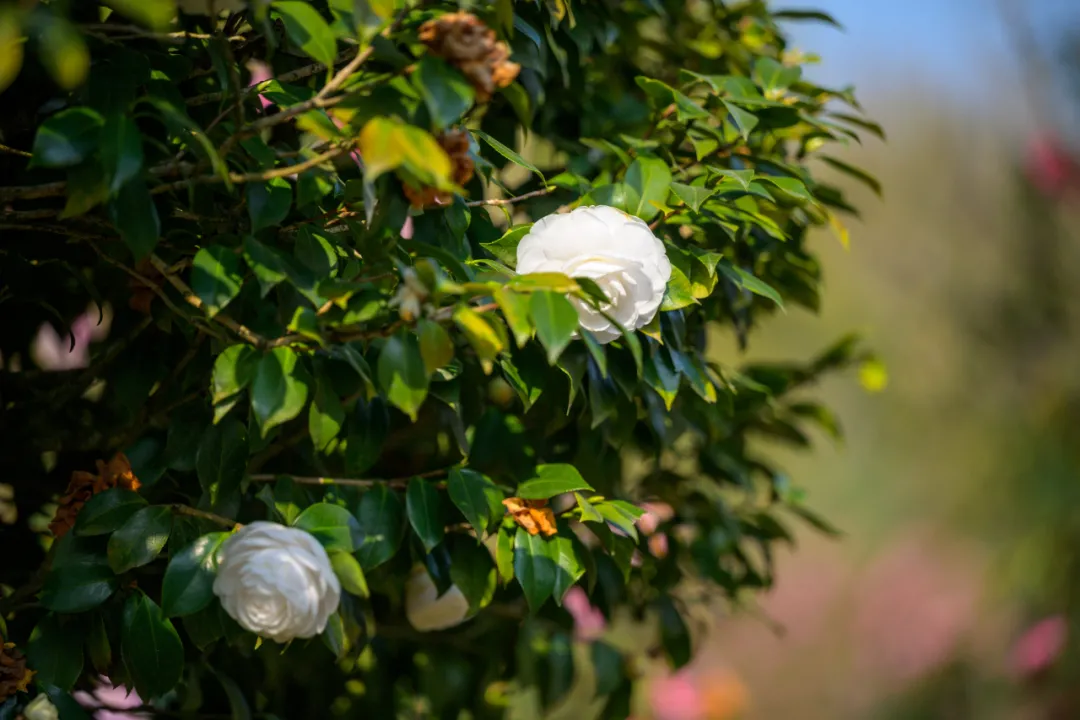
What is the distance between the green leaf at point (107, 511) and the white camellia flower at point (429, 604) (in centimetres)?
25

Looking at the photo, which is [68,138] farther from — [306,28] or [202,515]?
[202,515]

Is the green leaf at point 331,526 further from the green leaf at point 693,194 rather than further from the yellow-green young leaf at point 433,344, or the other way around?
the green leaf at point 693,194

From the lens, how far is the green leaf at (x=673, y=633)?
0.97 meters

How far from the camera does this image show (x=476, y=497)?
65 cm

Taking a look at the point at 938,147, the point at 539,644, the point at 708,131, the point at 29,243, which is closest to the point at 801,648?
the point at 938,147

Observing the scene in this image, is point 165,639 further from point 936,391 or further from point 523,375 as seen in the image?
point 936,391

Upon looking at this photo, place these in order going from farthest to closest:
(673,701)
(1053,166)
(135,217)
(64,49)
Result: (1053,166) → (673,701) → (135,217) → (64,49)

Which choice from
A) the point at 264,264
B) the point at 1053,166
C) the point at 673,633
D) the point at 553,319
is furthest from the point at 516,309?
the point at 1053,166

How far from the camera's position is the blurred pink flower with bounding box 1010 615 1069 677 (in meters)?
2.43

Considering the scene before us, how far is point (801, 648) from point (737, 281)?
277 cm

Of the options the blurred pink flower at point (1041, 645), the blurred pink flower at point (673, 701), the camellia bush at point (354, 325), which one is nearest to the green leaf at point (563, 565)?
the camellia bush at point (354, 325)

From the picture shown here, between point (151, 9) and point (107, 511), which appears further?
point (107, 511)

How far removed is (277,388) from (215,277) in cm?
7

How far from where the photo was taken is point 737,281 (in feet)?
2.28
